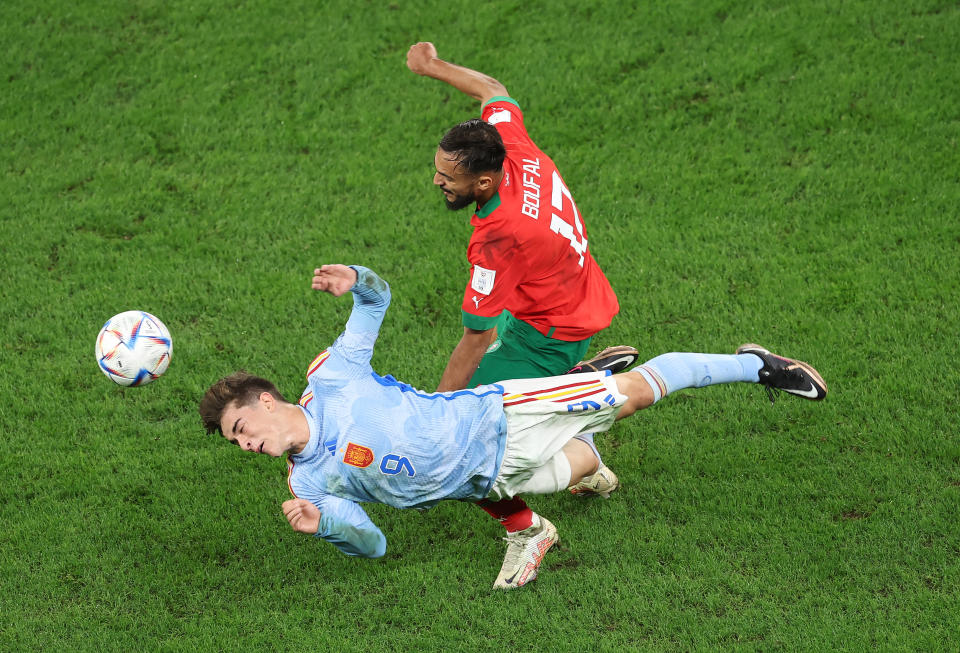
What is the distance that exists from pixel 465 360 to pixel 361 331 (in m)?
0.64

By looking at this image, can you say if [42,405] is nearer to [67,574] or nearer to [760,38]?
[67,574]

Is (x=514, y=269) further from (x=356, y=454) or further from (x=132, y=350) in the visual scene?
(x=132, y=350)

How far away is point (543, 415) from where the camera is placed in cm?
455

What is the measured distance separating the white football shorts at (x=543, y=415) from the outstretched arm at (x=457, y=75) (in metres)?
1.83

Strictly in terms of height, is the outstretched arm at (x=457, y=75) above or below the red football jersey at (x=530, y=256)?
above

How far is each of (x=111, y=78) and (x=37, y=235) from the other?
7.31 feet

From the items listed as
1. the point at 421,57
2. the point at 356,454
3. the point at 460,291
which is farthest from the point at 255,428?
the point at 460,291

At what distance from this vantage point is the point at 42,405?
6.16 metres

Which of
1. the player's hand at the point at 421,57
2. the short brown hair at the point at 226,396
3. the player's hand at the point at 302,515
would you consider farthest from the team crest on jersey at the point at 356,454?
the player's hand at the point at 421,57

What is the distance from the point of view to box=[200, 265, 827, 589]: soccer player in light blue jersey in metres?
4.16

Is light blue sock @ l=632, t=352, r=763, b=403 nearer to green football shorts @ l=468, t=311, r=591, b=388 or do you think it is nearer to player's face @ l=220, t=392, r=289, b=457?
green football shorts @ l=468, t=311, r=591, b=388

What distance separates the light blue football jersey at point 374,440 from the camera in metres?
4.22

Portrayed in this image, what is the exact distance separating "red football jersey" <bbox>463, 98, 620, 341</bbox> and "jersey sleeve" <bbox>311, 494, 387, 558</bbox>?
1100 millimetres

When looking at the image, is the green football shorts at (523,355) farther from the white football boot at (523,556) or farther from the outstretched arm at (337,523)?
the outstretched arm at (337,523)
